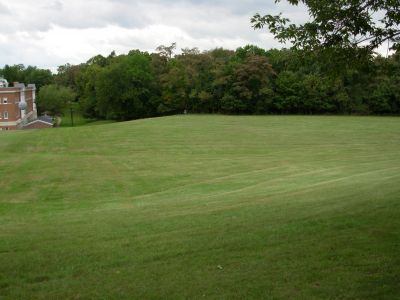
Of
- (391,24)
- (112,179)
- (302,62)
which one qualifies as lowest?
(112,179)

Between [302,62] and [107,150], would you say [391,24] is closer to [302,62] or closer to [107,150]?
[302,62]

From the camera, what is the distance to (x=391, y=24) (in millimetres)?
10375

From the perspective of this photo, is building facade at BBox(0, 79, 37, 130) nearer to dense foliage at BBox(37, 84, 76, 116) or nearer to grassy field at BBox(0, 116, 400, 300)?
dense foliage at BBox(37, 84, 76, 116)

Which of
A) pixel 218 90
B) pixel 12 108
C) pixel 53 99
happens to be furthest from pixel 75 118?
pixel 218 90

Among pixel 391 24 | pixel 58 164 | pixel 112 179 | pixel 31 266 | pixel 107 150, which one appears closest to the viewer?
pixel 31 266

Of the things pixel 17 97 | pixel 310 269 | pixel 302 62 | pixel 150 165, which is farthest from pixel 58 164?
pixel 17 97

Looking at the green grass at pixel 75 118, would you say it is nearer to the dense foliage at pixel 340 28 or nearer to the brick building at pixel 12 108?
the brick building at pixel 12 108

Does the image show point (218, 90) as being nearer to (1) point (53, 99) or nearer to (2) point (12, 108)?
(2) point (12, 108)

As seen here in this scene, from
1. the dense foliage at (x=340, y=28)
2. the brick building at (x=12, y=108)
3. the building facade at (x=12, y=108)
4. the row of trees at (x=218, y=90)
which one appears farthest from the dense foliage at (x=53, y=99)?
the dense foliage at (x=340, y=28)

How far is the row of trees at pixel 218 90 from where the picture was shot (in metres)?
89.1

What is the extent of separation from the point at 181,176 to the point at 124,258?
A: 2026 cm

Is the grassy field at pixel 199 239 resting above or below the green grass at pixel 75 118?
above

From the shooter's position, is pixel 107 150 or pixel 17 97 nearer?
pixel 107 150

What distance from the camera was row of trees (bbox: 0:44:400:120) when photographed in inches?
3506
